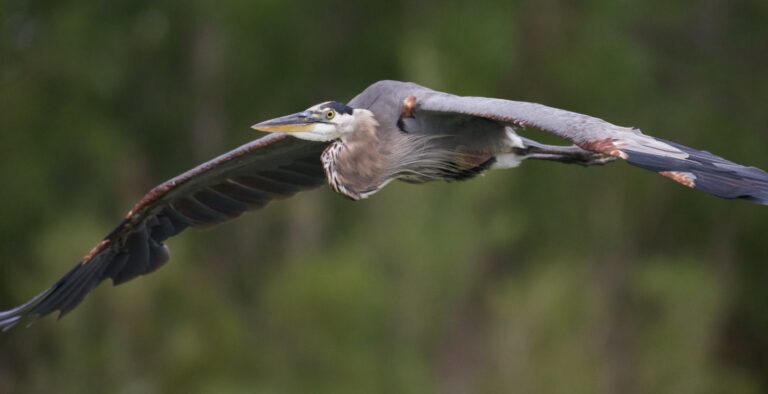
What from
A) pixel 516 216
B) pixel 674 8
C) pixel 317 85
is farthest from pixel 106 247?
pixel 674 8

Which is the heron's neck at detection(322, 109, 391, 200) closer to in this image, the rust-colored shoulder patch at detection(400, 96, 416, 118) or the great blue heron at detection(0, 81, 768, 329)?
the great blue heron at detection(0, 81, 768, 329)

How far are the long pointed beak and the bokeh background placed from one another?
4808mm

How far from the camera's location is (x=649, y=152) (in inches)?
253

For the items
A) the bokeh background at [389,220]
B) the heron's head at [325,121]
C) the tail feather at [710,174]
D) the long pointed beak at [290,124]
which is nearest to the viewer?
the tail feather at [710,174]

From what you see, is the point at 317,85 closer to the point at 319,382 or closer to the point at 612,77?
the point at 612,77

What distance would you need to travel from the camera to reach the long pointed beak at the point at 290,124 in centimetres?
732

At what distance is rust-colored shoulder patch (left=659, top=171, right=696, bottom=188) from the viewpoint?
618cm

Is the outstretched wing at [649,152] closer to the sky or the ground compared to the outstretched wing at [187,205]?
closer to the sky

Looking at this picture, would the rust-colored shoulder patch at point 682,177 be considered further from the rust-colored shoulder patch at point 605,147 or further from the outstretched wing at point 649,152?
the rust-colored shoulder patch at point 605,147

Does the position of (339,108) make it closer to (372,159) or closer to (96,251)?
(372,159)

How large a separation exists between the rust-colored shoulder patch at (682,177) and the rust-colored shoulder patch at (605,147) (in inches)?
6.5

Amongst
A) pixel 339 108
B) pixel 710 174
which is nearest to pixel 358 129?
pixel 339 108

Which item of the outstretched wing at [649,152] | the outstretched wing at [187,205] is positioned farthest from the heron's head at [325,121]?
the outstretched wing at [649,152]

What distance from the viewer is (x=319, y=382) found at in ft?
43.2
